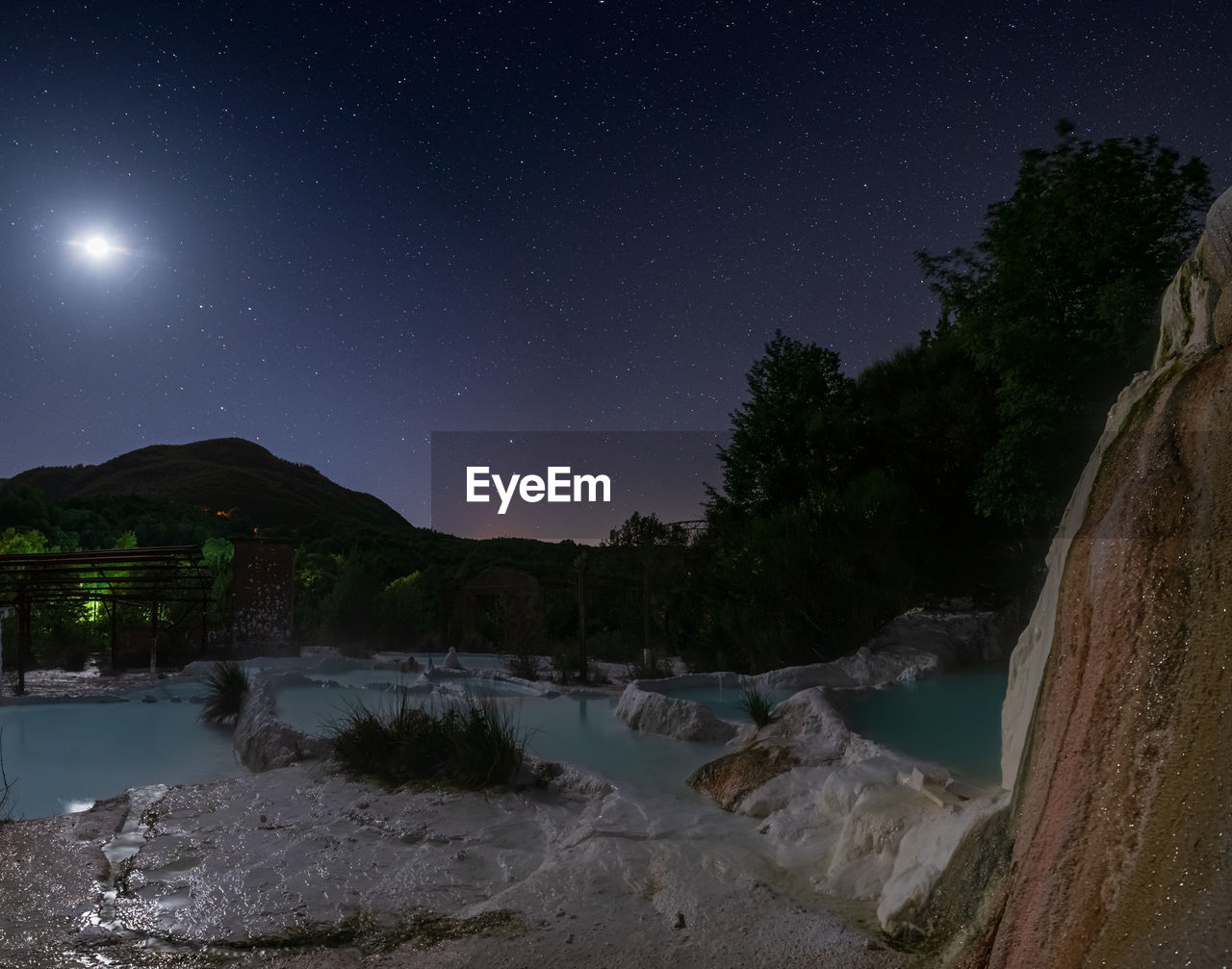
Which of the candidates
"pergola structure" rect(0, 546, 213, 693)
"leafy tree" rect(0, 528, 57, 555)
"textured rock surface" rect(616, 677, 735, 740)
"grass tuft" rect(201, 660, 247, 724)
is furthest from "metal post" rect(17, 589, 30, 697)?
"leafy tree" rect(0, 528, 57, 555)

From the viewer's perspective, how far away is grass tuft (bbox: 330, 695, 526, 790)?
5523mm

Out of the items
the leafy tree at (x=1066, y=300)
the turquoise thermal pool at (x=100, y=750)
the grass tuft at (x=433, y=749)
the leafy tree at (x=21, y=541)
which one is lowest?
the turquoise thermal pool at (x=100, y=750)

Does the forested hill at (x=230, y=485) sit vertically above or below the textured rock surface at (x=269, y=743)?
above

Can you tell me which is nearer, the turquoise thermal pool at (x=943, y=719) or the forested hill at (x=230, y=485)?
the turquoise thermal pool at (x=943, y=719)

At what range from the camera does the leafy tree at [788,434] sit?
16156 millimetres

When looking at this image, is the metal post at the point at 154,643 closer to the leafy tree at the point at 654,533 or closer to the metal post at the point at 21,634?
the metal post at the point at 21,634

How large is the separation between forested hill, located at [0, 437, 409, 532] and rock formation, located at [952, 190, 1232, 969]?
129 feet

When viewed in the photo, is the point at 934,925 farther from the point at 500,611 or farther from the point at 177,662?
the point at 177,662

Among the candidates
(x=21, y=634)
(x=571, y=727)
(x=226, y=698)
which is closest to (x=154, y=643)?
(x=21, y=634)

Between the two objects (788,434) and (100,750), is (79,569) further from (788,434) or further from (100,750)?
(788,434)

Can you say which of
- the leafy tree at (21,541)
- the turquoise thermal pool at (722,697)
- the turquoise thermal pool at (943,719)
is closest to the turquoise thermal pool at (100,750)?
the turquoise thermal pool at (722,697)

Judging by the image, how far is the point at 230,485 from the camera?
143ft

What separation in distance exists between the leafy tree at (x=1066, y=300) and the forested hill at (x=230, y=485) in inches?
1267

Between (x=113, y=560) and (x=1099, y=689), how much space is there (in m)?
13.7
